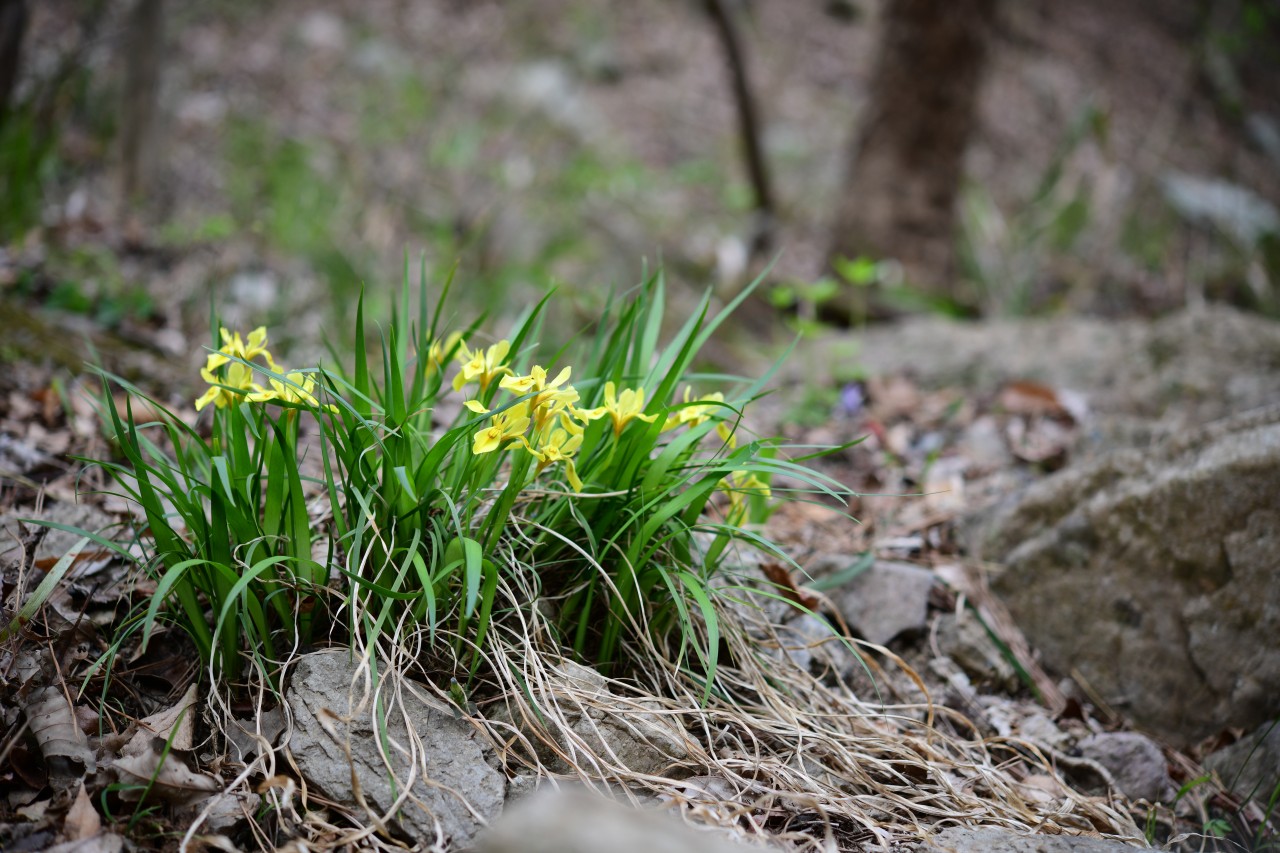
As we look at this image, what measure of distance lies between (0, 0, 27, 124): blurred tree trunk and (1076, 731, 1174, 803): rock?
4439mm

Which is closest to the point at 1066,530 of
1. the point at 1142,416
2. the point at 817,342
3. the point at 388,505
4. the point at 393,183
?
the point at 1142,416

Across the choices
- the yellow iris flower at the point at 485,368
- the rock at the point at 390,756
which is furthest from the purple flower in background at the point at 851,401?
the rock at the point at 390,756

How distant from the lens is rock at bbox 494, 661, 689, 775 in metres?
1.48

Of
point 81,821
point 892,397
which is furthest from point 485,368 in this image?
point 892,397

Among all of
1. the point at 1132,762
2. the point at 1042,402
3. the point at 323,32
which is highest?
the point at 323,32

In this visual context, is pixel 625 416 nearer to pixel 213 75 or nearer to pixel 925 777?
pixel 925 777

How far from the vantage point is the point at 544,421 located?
1435mm

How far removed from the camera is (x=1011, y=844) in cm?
141

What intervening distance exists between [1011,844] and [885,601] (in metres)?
0.77

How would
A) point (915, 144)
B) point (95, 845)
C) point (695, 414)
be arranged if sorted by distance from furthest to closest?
point (915, 144), point (695, 414), point (95, 845)

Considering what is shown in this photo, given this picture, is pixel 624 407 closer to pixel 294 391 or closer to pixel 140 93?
pixel 294 391

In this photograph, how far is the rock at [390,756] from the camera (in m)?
1.35

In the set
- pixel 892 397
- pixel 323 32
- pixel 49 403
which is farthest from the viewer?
pixel 323 32

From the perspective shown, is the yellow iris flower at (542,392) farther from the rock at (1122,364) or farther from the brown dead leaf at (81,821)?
the rock at (1122,364)
